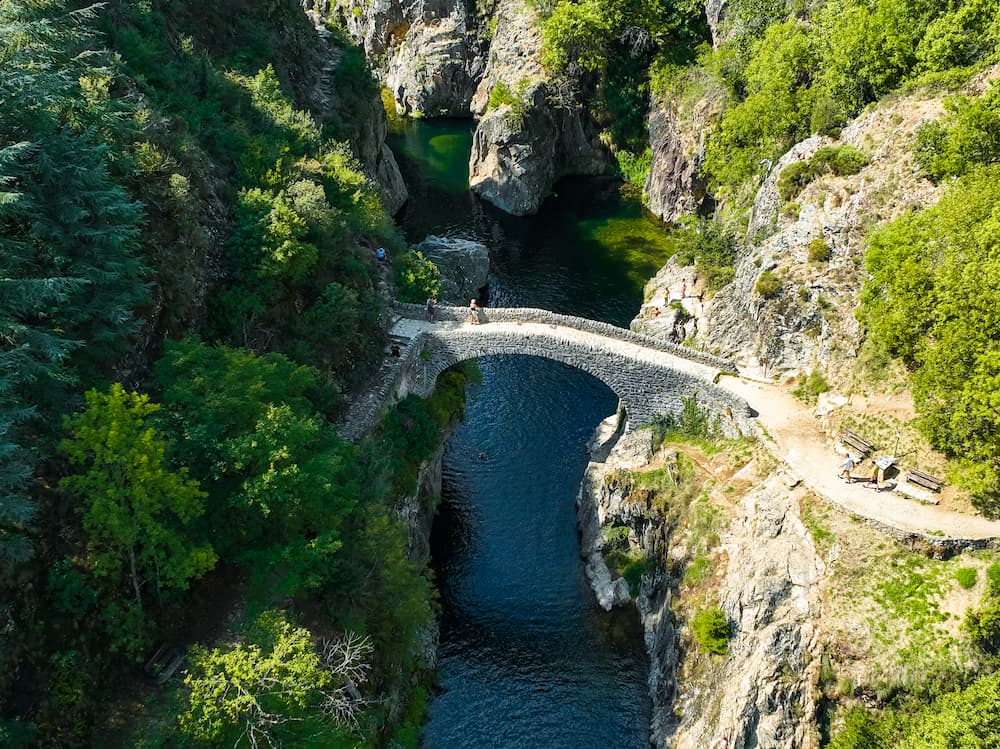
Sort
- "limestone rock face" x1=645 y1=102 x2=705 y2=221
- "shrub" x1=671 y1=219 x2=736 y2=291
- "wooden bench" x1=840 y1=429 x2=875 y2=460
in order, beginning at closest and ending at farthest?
"wooden bench" x1=840 y1=429 x2=875 y2=460, "shrub" x1=671 y1=219 x2=736 y2=291, "limestone rock face" x1=645 y1=102 x2=705 y2=221

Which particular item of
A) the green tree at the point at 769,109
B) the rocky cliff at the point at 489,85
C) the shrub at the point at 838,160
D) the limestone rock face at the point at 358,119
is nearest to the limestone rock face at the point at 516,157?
the rocky cliff at the point at 489,85

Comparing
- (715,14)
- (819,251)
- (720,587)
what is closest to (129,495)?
(720,587)

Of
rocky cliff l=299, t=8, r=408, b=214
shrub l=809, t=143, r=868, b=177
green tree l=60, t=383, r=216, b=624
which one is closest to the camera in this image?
green tree l=60, t=383, r=216, b=624

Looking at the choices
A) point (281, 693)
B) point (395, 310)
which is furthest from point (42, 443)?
point (395, 310)

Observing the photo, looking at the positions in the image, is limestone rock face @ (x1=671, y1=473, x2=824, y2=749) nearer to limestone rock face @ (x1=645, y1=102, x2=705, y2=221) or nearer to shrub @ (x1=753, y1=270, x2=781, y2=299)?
shrub @ (x1=753, y1=270, x2=781, y2=299)

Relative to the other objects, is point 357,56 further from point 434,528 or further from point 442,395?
Answer: point 434,528

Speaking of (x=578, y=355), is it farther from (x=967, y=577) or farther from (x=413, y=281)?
(x=967, y=577)

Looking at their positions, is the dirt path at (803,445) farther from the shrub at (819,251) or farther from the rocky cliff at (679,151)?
the rocky cliff at (679,151)

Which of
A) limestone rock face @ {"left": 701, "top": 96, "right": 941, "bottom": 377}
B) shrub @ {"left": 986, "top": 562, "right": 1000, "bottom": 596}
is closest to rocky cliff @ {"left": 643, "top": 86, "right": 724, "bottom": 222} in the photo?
limestone rock face @ {"left": 701, "top": 96, "right": 941, "bottom": 377}
